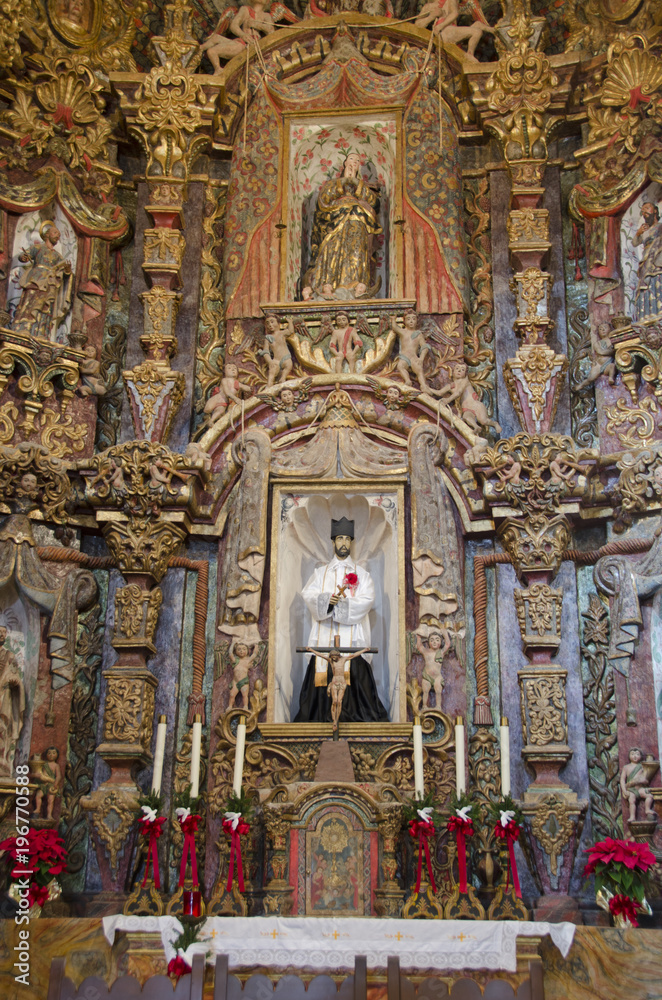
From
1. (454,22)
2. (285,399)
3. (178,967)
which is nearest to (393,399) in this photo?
(285,399)

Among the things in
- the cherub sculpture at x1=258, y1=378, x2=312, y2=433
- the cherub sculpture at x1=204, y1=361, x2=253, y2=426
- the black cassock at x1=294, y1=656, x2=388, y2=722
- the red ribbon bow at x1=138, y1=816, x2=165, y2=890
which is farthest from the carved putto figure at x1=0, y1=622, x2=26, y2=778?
the cherub sculpture at x1=258, y1=378, x2=312, y2=433

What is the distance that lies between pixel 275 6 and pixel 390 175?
263cm

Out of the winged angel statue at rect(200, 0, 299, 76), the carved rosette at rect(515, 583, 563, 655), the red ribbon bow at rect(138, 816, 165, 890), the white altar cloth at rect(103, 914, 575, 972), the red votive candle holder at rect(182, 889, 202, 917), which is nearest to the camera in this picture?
the white altar cloth at rect(103, 914, 575, 972)

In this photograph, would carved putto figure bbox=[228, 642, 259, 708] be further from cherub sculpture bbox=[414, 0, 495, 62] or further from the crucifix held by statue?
cherub sculpture bbox=[414, 0, 495, 62]

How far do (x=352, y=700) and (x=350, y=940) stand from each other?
3.23 m

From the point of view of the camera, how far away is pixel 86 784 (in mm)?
10516

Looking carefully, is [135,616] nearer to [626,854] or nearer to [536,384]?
[536,384]

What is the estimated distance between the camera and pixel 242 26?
1319 centimetres

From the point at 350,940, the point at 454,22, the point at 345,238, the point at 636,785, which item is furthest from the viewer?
the point at 454,22

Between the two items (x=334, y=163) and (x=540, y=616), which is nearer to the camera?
(x=540, y=616)

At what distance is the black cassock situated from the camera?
10453 millimetres

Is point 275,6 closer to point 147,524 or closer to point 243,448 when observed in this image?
point 243,448

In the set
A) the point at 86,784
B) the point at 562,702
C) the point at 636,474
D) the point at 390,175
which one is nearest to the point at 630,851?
the point at 562,702

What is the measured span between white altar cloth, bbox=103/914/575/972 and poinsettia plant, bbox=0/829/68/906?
1.17 metres
